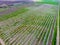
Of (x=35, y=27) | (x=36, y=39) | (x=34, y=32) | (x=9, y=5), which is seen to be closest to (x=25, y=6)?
(x=9, y=5)

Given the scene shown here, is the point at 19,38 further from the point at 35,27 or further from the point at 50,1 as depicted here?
the point at 50,1

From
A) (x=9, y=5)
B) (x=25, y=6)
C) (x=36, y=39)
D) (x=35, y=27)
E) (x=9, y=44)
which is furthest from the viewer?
(x=25, y=6)

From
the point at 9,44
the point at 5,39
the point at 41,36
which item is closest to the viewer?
the point at 9,44

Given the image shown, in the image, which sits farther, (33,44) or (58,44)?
(58,44)

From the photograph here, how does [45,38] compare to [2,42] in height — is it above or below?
below

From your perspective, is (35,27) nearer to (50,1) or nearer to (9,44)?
(9,44)

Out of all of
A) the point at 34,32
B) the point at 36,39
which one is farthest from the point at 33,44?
the point at 34,32

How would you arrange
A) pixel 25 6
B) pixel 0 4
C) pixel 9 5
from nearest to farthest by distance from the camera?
1. pixel 0 4
2. pixel 9 5
3. pixel 25 6

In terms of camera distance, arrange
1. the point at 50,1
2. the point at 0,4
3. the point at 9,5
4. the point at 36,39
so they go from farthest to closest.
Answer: the point at 50,1 < the point at 9,5 < the point at 0,4 < the point at 36,39

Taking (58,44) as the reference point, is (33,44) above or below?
above
